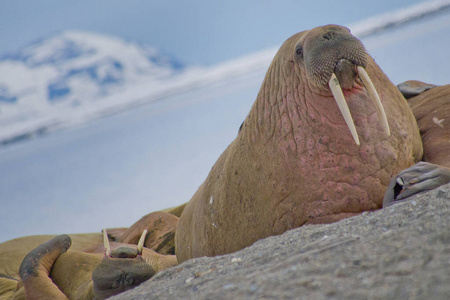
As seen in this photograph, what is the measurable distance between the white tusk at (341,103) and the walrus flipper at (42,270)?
2900 millimetres

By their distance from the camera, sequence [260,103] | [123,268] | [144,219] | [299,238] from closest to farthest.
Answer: [299,238], [260,103], [123,268], [144,219]

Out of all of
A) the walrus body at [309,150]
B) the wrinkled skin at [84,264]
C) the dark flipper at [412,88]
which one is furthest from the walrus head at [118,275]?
the dark flipper at [412,88]

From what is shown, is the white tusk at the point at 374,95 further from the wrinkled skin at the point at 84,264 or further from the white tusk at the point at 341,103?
the wrinkled skin at the point at 84,264

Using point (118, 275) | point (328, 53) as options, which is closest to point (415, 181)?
point (328, 53)

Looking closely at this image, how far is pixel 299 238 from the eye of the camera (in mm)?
2031

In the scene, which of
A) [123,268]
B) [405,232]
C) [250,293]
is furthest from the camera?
[123,268]

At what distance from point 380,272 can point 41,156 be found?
14.8 m

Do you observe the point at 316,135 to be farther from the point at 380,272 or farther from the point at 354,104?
the point at 380,272

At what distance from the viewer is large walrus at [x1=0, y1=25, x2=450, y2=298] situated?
2535 millimetres

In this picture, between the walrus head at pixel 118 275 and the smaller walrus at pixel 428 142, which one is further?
the walrus head at pixel 118 275

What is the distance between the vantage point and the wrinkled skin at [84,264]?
339 centimetres

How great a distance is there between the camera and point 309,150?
8.80 feet

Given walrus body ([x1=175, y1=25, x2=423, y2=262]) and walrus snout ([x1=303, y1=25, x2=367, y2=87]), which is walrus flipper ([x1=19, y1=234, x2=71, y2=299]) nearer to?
walrus body ([x1=175, y1=25, x2=423, y2=262])

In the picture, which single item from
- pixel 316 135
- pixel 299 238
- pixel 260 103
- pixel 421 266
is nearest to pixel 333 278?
pixel 421 266
